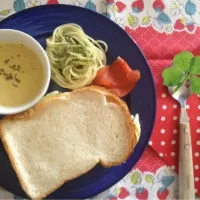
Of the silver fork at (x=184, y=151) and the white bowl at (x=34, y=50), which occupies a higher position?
the white bowl at (x=34, y=50)

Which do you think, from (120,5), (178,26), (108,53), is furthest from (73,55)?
(178,26)

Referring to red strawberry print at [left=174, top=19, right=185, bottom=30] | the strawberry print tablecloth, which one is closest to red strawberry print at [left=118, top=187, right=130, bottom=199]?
the strawberry print tablecloth

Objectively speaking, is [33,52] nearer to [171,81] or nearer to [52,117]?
[52,117]

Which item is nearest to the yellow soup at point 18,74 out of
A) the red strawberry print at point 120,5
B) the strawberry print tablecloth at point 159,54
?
the strawberry print tablecloth at point 159,54

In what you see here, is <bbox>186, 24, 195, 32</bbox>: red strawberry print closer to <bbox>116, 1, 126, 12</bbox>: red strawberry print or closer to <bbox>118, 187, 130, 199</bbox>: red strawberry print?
<bbox>116, 1, 126, 12</bbox>: red strawberry print

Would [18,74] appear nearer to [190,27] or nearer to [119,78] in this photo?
[119,78]

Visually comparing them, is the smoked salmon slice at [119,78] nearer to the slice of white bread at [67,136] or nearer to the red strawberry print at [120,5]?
the slice of white bread at [67,136]
